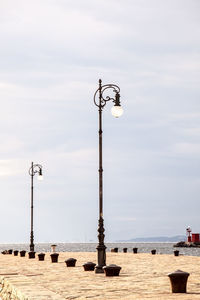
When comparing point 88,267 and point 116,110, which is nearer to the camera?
point 116,110

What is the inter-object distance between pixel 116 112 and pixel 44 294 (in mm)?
10126

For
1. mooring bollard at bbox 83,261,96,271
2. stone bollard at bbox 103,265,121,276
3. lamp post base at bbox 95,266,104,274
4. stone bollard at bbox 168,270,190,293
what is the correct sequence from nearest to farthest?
stone bollard at bbox 168,270,190,293
stone bollard at bbox 103,265,121,276
lamp post base at bbox 95,266,104,274
mooring bollard at bbox 83,261,96,271

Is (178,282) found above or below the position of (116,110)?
below

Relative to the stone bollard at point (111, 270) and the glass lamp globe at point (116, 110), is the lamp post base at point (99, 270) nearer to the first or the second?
the stone bollard at point (111, 270)

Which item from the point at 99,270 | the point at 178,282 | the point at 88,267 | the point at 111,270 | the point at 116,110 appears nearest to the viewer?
the point at 178,282

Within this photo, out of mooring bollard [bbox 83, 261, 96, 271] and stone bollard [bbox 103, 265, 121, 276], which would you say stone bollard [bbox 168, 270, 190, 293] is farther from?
mooring bollard [bbox 83, 261, 96, 271]

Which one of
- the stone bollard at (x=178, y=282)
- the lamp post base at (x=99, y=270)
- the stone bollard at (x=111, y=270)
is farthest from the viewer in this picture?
the lamp post base at (x=99, y=270)

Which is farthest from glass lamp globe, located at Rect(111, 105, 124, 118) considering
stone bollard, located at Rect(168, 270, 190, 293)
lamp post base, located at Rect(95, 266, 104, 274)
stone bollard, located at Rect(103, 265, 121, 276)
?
stone bollard, located at Rect(168, 270, 190, 293)

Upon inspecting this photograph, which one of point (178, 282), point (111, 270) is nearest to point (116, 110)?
point (111, 270)

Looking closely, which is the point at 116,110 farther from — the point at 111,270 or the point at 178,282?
the point at 178,282

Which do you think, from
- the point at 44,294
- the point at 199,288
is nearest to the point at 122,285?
the point at 199,288

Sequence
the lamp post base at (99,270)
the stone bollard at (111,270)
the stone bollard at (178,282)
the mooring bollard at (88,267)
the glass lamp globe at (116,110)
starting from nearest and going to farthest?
1. the stone bollard at (178,282)
2. the stone bollard at (111,270)
3. the lamp post base at (99,270)
4. the glass lamp globe at (116,110)
5. the mooring bollard at (88,267)

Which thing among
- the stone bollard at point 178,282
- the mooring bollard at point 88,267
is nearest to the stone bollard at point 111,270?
the mooring bollard at point 88,267

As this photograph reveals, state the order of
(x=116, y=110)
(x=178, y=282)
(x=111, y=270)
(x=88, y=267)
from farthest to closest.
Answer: (x=88, y=267) → (x=116, y=110) → (x=111, y=270) → (x=178, y=282)
